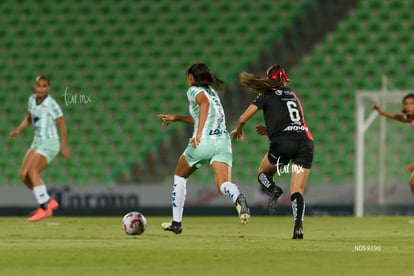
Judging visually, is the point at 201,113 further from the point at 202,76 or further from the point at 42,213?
the point at 42,213

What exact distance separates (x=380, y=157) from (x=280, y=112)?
1010cm

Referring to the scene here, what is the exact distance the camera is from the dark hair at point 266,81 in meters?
11.3

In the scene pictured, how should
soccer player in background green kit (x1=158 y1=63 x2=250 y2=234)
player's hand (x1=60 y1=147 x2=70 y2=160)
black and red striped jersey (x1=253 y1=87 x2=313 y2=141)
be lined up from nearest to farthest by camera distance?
black and red striped jersey (x1=253 y1=87 x2=313 y2=141) → soccer player in background green kit (x1=158 y1=63 x2=250 y2=234) → player's hand (x1=60 y1=147 x2=70 y2=160)

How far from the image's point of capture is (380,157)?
21.0 metres

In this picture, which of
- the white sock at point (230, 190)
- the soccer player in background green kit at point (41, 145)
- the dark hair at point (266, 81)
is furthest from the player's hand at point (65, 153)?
the dark hair at point (266, 81)

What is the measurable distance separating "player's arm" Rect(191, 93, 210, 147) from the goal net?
8828 mm

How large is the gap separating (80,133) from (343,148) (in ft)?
19.8

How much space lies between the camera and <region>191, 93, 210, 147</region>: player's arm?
11.3 metres

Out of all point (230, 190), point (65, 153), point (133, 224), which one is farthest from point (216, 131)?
point (65, 153)

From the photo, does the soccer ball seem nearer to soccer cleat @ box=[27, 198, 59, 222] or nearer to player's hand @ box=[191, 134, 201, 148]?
player's hand @ box=[191, 134, 201, 148]

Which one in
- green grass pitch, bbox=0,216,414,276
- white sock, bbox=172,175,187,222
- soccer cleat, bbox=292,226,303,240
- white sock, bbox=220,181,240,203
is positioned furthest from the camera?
white sock, bbox=172,175,187,222

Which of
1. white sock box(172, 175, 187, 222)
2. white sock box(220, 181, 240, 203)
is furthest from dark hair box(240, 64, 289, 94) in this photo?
white sock box(172, 175, 187, 222)

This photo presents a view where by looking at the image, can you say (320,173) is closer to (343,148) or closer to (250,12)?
(343,148)

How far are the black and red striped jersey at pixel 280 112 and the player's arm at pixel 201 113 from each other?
1.82 feet
